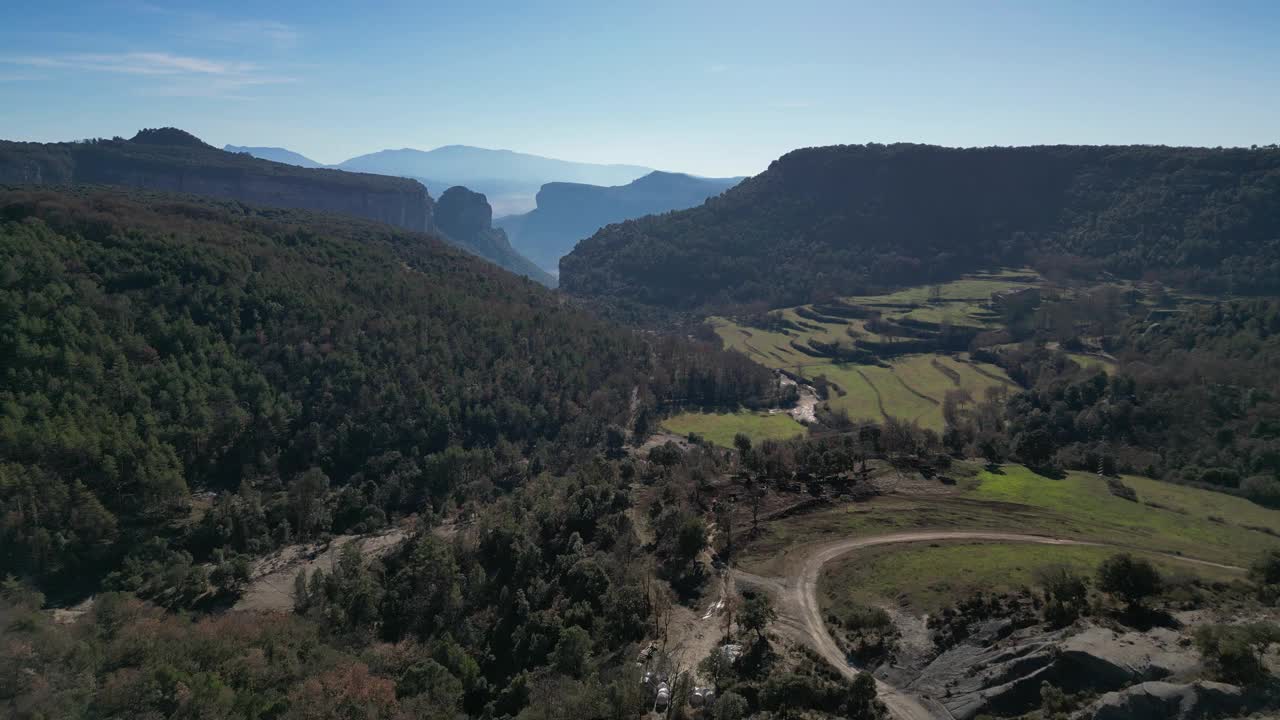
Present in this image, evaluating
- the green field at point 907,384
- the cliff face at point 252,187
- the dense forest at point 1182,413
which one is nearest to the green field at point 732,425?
the green field at point 907,384

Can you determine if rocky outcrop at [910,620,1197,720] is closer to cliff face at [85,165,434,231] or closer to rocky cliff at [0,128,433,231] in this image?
cliff face at [85,165,434,231]

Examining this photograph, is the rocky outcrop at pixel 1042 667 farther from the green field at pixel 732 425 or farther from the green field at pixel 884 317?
the green field at pixel 884 317

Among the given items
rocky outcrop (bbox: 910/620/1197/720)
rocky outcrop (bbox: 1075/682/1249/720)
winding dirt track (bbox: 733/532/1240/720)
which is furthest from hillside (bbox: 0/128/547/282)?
rocky outcrop (bbox: 1075/682/1249/720)

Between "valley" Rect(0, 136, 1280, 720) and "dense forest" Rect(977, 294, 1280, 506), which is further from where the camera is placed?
"dense forest" Rect(977, 294, 1280, 506)

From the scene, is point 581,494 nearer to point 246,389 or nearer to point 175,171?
point 246,389

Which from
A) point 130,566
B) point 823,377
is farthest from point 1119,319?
point 130,566

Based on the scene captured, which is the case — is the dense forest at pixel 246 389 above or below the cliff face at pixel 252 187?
below

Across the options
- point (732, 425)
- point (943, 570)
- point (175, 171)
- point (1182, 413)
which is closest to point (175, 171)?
point (175, 171)
